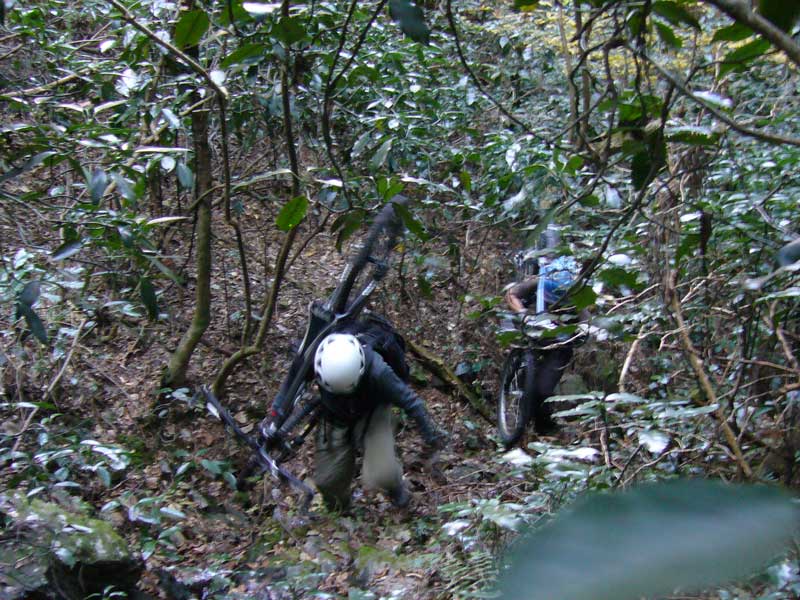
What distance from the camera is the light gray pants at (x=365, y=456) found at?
4977mm

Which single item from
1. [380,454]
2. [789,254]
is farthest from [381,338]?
[789,254]

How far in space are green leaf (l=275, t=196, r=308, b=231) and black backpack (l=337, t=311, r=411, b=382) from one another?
66.1 inches

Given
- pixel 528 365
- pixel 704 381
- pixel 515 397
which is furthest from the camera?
pixel 515 397

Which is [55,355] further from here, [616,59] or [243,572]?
[616,59]

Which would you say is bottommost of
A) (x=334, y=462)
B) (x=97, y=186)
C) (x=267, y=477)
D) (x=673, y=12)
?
(x=267, y=477)

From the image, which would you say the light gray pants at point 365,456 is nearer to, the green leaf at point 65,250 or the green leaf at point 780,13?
the green leaf at point 65,250

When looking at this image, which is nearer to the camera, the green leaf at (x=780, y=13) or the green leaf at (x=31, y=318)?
the green leaf at (x=780, y=13)

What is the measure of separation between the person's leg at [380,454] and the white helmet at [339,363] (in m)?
0.56

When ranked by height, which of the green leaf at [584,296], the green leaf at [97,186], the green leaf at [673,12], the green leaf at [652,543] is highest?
the green leaf at [97,186]

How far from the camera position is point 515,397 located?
6285mm

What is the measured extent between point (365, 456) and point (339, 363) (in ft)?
3.15

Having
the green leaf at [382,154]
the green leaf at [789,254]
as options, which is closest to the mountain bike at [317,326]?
the green leaf at [382,154]

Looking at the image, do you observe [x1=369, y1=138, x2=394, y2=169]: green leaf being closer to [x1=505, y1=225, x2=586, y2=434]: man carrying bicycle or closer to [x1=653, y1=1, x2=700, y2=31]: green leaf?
[x1=505, y1=225, x2=586, y2=434]: man carrying bicycle

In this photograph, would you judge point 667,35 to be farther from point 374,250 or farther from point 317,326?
point 317,326
